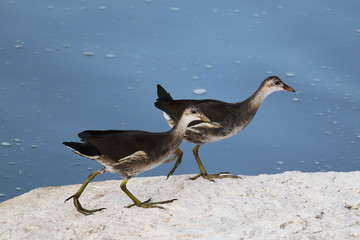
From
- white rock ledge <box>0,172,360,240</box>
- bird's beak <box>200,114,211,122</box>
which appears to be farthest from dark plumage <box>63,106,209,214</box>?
white rock ledge <box>0,172,360,240</box>

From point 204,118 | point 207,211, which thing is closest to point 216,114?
point 204,118

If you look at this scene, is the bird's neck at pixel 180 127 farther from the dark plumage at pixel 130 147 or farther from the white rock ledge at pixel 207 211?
the white rock ledge at pixel 207 211

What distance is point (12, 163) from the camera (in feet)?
16.1

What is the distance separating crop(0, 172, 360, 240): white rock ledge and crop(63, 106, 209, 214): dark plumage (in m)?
0.27

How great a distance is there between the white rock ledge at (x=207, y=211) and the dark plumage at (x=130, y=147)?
266 millimetres

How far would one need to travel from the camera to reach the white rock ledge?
3090mm

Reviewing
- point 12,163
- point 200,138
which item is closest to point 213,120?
point 200,138

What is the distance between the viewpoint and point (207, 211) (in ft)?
11.0

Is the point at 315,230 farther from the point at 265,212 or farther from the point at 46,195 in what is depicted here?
the point at 46,195

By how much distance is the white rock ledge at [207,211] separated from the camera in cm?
309

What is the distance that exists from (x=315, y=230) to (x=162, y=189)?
950 mm

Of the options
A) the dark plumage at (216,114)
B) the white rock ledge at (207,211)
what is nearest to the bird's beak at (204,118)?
the dark plumage at (216,114)

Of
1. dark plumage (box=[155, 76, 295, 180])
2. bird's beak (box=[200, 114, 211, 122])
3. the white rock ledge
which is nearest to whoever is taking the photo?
the white rock ledge

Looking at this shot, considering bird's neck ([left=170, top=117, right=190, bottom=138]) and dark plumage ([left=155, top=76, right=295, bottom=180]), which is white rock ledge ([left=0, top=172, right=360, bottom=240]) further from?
bird's neck ([left=170, top=117, right=190, bottom=138])
